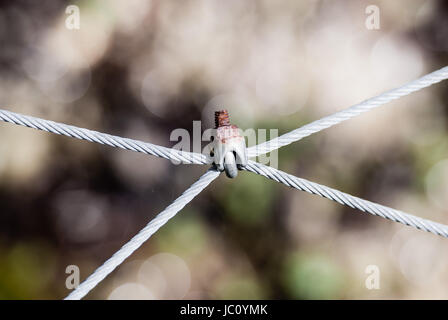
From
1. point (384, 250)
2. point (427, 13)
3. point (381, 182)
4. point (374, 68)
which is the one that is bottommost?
point (384, 250)

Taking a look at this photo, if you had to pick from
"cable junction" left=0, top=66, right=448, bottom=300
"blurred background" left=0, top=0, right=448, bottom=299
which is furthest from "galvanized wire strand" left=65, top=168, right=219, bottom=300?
"blurred background" left=0, top=0, right=448, bottom=299

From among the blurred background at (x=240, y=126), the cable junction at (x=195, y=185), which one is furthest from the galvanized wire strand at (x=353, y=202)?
the blurred background at (x=240, y=126)

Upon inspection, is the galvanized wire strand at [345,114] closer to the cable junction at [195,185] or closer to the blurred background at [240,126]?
the cable junction at [195,185]

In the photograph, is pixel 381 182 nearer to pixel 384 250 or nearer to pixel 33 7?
pixel 384 250

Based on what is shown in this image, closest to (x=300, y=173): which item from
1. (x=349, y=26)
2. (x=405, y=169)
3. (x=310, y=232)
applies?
(x=310, y=232)

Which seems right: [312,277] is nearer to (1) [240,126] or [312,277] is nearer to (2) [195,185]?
(1) [240,126]

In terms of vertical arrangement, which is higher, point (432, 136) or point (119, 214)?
point (432, 136)

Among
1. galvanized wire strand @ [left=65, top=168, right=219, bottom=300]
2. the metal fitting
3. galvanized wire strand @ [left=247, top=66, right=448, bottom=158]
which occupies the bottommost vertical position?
galvanized wire strand @ [left=65, top=168, right=219, bottom=300]

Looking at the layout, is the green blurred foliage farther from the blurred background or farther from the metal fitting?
the metal fitting
